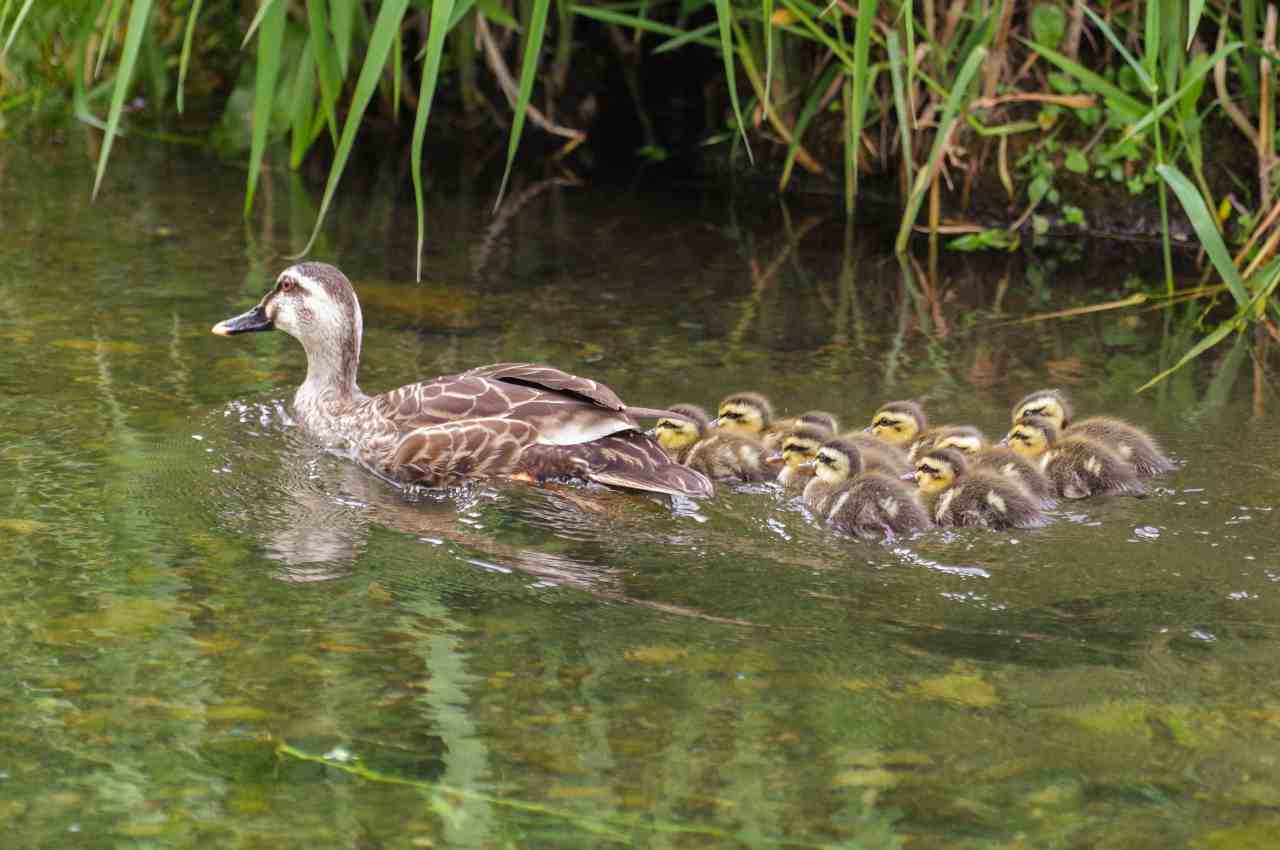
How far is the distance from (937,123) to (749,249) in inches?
40.5

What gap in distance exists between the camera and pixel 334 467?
5895 millimetres

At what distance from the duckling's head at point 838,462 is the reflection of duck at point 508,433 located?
1.17ft

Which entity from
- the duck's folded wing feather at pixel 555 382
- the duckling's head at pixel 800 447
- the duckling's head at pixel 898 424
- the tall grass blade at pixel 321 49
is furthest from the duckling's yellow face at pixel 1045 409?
the tall grass blade at pixel 321 49

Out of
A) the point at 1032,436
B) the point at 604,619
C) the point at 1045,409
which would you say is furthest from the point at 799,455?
the point at 604,619

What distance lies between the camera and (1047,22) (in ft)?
26.4

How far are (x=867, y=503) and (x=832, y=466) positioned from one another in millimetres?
237

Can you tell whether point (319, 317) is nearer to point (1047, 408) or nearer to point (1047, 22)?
point (1047, 408)

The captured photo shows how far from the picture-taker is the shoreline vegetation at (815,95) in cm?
659

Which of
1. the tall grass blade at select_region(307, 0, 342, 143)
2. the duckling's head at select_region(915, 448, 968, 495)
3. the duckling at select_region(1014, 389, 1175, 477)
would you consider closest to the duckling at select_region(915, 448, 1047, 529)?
the duckling's head at select_region(915, 448, 968, 495)

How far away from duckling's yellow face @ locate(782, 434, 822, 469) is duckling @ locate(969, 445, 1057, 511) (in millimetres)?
468

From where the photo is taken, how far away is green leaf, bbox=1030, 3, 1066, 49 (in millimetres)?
8039

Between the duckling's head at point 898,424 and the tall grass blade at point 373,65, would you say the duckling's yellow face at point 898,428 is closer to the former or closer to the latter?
the duckling's head at point 898,424

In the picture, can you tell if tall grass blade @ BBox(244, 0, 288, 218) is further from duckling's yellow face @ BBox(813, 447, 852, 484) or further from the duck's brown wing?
duckling's yellow face @ BBox(813, 447, 852, 484)

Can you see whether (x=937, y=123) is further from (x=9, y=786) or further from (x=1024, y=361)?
(x=9, y=786)
